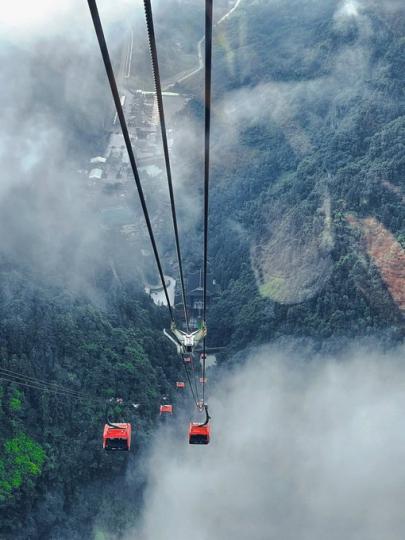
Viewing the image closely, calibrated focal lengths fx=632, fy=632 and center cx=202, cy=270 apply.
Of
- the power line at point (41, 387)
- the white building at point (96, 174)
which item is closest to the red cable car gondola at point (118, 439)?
the power line at point (41, 387)

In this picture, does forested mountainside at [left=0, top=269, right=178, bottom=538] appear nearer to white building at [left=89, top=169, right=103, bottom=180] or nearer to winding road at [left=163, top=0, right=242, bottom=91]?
white building at [left=89, top=169, right=103, bottom=180]

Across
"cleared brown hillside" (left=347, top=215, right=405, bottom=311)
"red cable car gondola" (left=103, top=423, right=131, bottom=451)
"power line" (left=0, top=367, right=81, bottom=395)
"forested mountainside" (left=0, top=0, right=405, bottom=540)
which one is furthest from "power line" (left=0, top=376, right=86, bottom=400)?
"cleared brown hillside" (left=347, top=215, right=405, bottom=311)

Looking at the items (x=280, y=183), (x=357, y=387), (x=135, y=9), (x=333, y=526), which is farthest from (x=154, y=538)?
(x=135, y=9)

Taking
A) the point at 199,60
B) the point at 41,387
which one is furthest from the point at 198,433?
the point at 199,60

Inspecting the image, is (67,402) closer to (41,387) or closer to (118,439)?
(41,387)

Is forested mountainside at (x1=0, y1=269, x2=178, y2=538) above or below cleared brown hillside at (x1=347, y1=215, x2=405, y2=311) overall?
below

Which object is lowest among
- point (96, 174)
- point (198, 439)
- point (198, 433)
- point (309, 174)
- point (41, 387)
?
point (198, 439)

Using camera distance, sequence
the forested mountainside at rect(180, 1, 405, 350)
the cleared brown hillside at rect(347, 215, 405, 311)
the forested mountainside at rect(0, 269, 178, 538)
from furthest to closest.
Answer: the forested mountainside at rect(180, 1, 405, 350) → the cleared brown hillside at rect(347, 215, 405, 311) → the forested mountainside at rect(0, 269, 178, 538)
